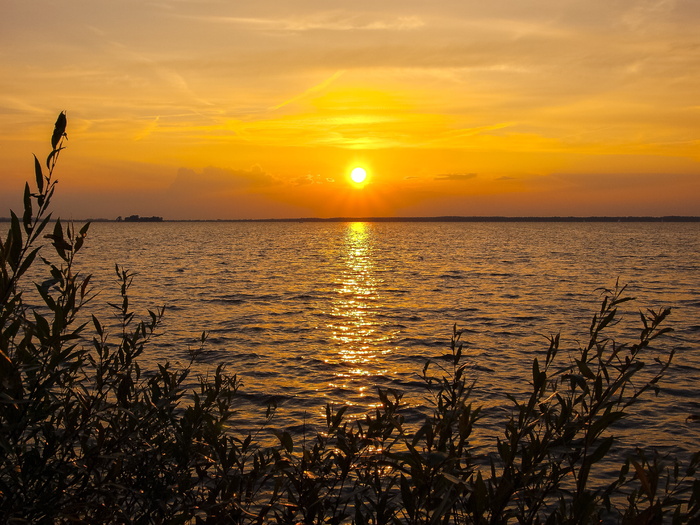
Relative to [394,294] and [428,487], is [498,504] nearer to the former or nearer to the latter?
[428,487]

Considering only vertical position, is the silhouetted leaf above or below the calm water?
above

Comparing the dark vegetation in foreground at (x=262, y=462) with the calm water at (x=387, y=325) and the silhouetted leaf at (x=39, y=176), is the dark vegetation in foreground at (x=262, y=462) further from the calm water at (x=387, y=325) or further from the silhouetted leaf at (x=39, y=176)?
the calm water at (x=387, y=325)

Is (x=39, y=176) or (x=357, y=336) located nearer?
(x=39, y=176)

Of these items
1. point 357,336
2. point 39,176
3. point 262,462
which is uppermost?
point 39,176

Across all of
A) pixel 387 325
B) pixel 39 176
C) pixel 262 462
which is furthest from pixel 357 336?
pixel 39 176

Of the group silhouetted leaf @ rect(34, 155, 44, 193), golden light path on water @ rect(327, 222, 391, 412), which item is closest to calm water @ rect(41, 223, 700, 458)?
golden light path on water @ rect(327, 222, 391, 412)

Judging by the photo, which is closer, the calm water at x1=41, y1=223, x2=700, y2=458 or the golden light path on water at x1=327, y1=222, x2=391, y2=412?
the calm water at x1=41, y1=223, x2=700, y2=458

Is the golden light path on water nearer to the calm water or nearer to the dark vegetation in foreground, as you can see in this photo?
the calm water

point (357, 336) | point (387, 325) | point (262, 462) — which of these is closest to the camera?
point (262, 462)

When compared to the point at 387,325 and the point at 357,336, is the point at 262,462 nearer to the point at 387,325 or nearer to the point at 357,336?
the point at 357,336

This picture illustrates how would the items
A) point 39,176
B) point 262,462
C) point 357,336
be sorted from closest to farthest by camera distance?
point 39,176 < point 262,462 < point 357,336

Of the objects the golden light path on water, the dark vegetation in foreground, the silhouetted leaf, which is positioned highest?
the silhouetted leaf

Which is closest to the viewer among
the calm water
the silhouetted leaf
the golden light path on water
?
the silhouetted leaf

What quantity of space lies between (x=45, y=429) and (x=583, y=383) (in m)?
3.84
